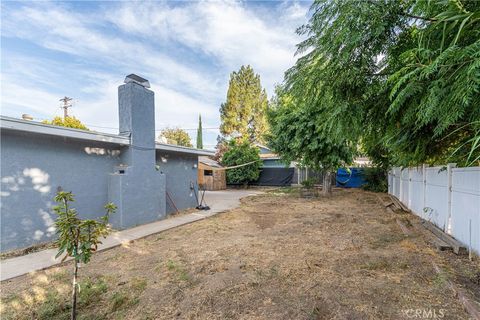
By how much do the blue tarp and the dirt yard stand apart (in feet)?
40.5

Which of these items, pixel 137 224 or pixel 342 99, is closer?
pixel 342 99

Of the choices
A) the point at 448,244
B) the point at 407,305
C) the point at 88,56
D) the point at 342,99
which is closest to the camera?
the point at 407,305

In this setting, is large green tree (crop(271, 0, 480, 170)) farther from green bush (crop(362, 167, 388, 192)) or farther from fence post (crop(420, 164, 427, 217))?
green bush (crop(362, 167, 388, 192))

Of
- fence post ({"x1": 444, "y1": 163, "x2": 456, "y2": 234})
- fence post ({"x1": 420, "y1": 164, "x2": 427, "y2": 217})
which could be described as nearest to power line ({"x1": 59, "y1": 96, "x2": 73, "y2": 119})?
fence post ({"x1": 420, "y1": 164, "x2": 427, "y2": 217})

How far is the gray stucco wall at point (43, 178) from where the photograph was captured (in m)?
4.46

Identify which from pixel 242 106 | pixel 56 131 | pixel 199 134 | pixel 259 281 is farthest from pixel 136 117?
pixel 199 134

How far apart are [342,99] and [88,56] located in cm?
903

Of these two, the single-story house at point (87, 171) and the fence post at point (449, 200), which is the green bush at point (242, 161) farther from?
the fence post at point (449, 200)

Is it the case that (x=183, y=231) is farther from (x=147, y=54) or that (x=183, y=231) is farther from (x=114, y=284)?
(x=147, y=54)

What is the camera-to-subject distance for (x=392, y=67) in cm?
A: 245

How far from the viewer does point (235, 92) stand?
83.4ft

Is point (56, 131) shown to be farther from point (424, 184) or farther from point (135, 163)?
point (424, 184)

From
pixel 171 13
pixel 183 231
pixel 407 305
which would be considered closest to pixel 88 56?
pixel 171 13

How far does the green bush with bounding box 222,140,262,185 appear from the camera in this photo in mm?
18062
